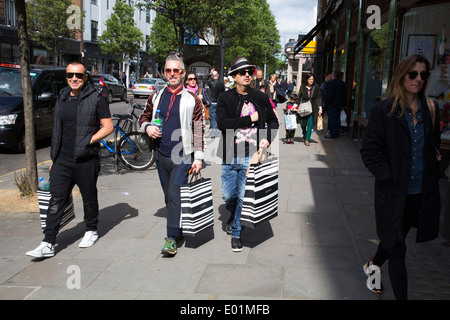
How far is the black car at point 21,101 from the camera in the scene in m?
9.62

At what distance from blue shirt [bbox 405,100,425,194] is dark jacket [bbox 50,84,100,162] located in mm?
2879

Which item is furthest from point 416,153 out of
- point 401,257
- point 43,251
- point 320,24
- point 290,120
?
point 320,24

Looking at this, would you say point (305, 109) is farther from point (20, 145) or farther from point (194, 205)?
point (194, 205)

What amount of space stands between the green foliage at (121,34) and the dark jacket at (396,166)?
4098 cm

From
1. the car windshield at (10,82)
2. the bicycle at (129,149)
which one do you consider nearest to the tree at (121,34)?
the car windshield at (10,82)

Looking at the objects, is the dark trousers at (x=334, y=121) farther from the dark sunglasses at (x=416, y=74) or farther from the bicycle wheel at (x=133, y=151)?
the dark sunglasses at (x=416, y=74)

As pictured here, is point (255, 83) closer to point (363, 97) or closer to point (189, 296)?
point (363, 97)

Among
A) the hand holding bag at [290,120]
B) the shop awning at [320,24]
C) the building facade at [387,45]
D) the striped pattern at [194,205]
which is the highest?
the shop awning at [320,24]

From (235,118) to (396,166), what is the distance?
70.7 inches

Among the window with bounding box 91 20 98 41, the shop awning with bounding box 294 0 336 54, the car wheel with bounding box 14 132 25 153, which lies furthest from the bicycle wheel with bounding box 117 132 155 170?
the window with bounding box 91 20 98 41

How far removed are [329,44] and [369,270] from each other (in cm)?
2007

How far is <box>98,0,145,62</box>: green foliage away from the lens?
41.6 m
